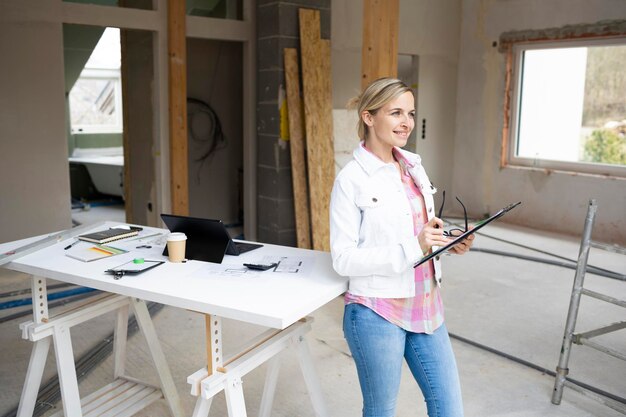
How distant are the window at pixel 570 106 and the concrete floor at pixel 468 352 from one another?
7.12 ft

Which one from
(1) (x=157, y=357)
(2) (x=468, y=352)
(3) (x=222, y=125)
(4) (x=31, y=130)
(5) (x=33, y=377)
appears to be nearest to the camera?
(5) (x=33, y=377)

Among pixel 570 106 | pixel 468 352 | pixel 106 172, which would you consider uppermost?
pixel 570 106

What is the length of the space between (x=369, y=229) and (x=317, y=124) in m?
3.47

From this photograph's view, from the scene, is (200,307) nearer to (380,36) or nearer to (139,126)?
(380,36)

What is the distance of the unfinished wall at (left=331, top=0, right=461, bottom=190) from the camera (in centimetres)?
607

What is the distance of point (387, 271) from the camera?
1778 mm

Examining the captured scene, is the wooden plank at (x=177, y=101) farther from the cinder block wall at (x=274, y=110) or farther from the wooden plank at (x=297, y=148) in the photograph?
the wooden plank at (x=297, y=148)

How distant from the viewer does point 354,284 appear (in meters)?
1.86

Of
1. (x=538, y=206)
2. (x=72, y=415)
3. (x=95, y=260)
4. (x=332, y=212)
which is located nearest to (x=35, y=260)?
(x=95, y=260)

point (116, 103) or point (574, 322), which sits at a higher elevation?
point (116, 103)

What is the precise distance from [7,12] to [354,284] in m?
3.82

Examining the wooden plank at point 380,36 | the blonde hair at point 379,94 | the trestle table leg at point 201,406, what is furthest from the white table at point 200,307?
the wooden plank at point 380,36

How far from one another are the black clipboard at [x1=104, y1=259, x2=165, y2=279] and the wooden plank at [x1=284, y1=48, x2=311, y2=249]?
311 cm

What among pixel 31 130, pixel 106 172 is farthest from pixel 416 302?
pixel 106 172
